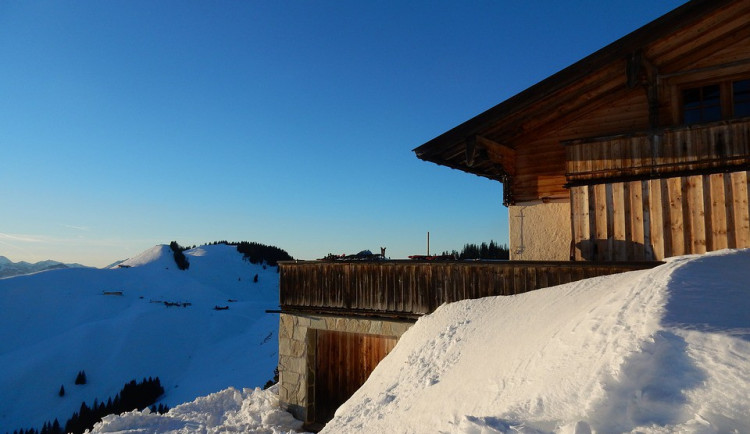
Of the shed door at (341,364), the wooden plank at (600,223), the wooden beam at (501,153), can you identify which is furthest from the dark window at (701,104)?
the shed door at (341,364)

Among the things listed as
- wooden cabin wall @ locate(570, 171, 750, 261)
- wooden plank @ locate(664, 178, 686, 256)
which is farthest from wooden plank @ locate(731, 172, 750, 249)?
wooden plank @ locate(664, 178, 686, 256)

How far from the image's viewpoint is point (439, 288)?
9.07m

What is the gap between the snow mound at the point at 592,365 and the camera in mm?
3379

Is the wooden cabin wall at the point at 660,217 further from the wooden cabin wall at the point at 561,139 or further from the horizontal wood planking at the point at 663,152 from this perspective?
the wooden cabin wall at the point at 561,139

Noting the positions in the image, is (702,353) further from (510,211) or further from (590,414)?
(510,211)

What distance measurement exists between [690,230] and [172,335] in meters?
34.3

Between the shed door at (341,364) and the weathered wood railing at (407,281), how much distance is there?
647 millimetres

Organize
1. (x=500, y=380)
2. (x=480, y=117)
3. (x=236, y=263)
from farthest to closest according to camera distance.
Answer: (x=236, y=263), (x=480, y=117), (x=500, y=380)

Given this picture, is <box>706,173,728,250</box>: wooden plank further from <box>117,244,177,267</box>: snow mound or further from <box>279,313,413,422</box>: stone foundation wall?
<box>117,244,177,267</box>: snow mound

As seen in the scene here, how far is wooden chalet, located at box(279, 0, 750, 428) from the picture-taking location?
8016 mm

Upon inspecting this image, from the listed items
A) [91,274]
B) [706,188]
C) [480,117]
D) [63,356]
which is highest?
[480,117]

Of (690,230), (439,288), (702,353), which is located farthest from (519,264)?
(702,353)

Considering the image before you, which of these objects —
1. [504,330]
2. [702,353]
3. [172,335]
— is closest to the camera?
[702,353]

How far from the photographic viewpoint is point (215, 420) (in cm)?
1112
